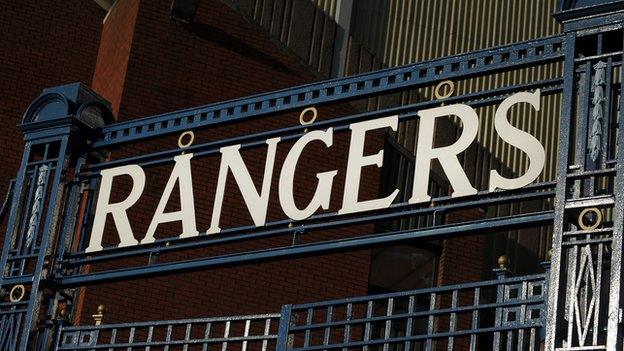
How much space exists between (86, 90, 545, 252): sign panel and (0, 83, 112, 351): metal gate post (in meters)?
0.40

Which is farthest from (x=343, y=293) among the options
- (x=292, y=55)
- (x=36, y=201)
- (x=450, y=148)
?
(x=450, y=148)

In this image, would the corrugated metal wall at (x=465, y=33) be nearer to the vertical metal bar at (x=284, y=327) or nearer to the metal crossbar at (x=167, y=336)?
the metal crossbar at (x=167, y=336)

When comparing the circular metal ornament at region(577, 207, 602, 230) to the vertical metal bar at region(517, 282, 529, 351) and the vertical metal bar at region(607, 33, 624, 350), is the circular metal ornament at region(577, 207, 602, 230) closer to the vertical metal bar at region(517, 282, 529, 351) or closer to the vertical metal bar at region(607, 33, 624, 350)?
the vertical metal bar at region(607, 33, 624, 350)

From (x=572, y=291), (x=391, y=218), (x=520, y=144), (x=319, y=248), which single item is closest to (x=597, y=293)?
(x=572, y=291)

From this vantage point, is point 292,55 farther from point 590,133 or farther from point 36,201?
point 590,133

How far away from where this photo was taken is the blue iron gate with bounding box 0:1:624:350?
8.04m

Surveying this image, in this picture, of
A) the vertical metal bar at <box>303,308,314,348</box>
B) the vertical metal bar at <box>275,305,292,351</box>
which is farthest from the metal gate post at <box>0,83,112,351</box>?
the vertical metal bar at <box>303,308,314,348</box>

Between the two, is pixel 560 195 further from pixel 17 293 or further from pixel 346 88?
pixel 17 293

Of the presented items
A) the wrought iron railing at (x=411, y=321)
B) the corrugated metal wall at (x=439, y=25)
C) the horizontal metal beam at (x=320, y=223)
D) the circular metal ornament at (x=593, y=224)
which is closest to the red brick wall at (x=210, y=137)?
the corrugated metal wall at (x=439, y=25)

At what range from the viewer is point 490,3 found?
78.3 feet

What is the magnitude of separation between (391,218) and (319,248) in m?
0.55

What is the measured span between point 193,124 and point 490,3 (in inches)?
545

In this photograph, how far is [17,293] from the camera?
10.9 metres

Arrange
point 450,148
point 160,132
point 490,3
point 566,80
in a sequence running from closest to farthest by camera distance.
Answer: point 566,80, point 450,148, point 160,132, point 490,3
